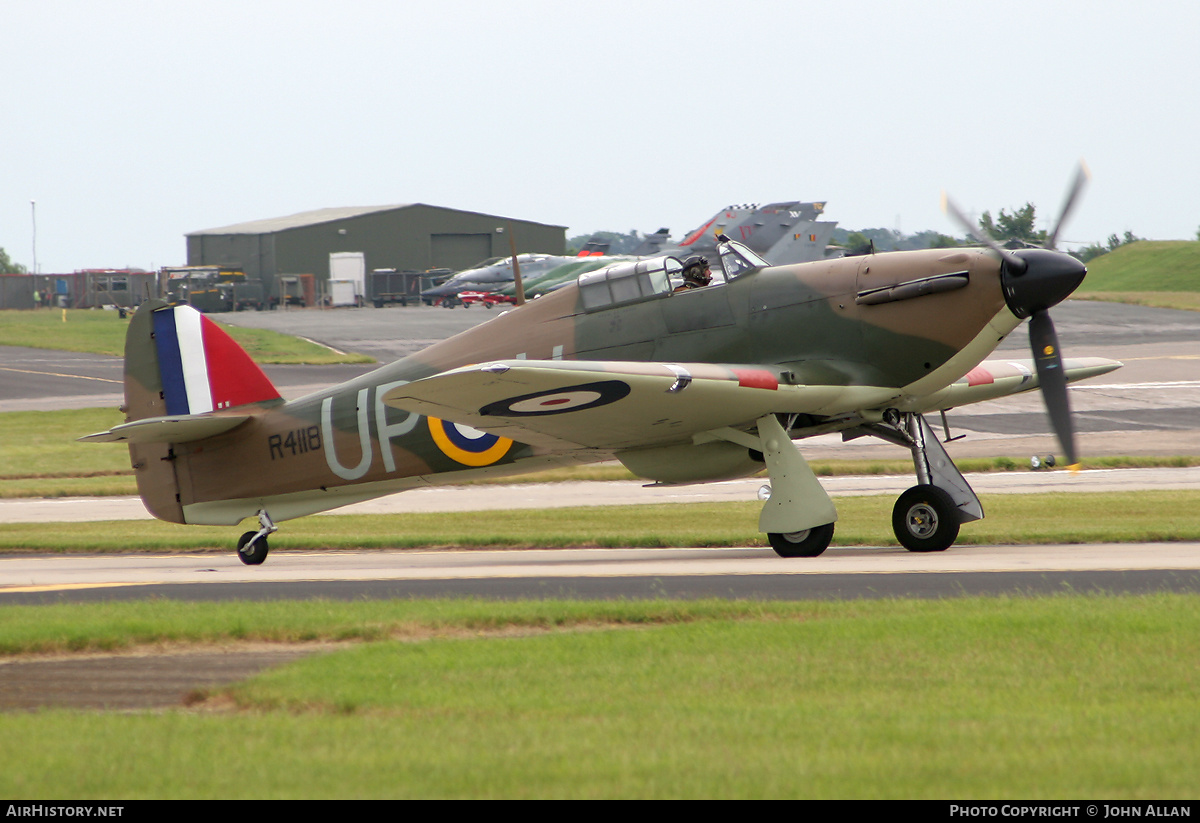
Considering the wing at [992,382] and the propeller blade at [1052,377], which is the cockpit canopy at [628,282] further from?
the propeller blade at [1052,377]

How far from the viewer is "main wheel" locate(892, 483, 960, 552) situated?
503 inches

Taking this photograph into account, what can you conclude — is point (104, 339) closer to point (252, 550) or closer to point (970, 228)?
point (252, 550)

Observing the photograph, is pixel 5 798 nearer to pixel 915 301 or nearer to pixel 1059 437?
pixel 915 301

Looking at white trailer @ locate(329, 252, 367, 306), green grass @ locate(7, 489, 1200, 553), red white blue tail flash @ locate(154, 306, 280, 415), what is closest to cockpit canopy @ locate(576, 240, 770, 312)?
green grass @ locate(7, 489, 1200, 553)

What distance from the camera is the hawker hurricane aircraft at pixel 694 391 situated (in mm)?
11930

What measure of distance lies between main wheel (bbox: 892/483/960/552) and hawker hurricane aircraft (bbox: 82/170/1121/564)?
0.07 ft

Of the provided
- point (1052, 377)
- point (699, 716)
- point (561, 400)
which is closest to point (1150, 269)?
point (1052, 377)

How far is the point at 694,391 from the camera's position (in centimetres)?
1171

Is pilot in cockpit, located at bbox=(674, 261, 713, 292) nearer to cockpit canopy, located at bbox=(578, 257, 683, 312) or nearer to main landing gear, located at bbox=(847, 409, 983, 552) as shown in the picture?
cockpit canopy, located at bbox=(578, 257, 683, 312)

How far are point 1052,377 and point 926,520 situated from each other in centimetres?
194

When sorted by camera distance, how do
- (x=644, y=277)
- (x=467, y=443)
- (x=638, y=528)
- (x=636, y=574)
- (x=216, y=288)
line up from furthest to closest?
(x=216, y=288) → (x=638, y=528) → (x=467, y=443) → (x=644, y=277) → (x=636, y=574)

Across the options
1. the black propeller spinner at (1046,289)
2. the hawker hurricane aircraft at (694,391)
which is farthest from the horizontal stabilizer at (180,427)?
the black propeller spinner at (1046,289)
